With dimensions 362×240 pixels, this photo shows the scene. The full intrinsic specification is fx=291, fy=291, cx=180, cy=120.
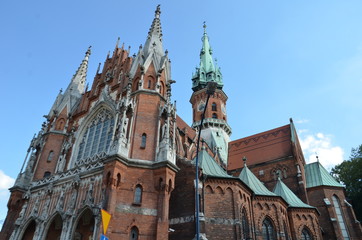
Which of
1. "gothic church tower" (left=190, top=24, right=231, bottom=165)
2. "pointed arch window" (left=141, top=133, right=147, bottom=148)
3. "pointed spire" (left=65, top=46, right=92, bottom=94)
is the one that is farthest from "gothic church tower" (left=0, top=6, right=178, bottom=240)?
"gothic church tower" (left=190, top=24, right=231, bottom=165)

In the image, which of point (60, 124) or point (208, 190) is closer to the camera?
point (208, 190)

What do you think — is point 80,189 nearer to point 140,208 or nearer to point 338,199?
point 140,208

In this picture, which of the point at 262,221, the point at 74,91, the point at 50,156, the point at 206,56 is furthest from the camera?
the point at 206,56

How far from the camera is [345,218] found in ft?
89.3

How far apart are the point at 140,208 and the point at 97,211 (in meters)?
2.13

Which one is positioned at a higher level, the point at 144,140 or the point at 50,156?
the point at 50,156

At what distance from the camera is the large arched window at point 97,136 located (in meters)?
19.3

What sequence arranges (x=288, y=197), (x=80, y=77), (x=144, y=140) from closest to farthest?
(x=144, y=140)
(x=288, y=197)
(x=80, y=77)

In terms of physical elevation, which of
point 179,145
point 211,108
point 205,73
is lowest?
point 179,145

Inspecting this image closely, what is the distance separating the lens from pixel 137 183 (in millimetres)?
15578

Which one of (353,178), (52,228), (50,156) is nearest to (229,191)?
(52,228)

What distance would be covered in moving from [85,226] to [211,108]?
31074 millimetres

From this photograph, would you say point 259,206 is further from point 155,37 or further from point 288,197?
point 155,37

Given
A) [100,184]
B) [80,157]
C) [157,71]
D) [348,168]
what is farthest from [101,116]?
[348,168]
